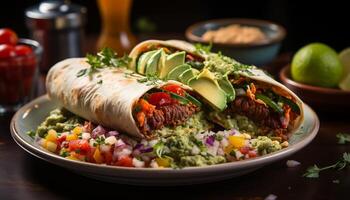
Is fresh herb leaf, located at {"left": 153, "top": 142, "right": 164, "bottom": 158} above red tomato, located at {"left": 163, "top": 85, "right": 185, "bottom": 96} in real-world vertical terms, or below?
below

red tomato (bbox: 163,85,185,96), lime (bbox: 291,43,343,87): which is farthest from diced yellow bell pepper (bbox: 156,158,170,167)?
lime (bbox: 291,43,343,87)

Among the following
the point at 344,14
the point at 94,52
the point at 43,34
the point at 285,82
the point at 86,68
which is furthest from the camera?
the point at 344,14

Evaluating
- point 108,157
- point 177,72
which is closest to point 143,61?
point 177,72

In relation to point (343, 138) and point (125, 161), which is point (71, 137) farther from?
point (343, 138)

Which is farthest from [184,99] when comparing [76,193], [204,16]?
[204,16]

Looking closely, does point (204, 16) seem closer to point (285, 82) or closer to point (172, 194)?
point (285, 82)

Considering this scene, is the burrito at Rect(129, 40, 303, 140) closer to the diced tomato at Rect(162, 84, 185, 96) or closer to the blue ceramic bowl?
the diced tomato at Rect(162, 84, 185, 96)
